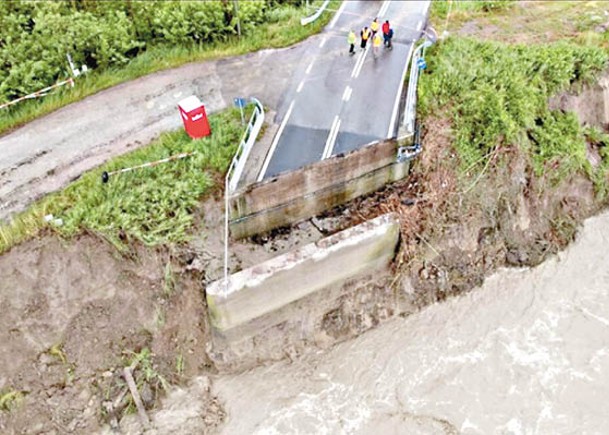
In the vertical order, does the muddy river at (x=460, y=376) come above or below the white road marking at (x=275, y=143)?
below

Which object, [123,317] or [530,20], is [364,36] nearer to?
[530,20]

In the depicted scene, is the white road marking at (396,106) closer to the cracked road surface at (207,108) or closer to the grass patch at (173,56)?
the cracked road surface at (207,108)

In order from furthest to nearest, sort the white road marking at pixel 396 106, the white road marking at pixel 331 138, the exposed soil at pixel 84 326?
the white road marking at pixel 396 106 < the white road marking at pixel 331 138 < the exposed soil at pixel 84 326

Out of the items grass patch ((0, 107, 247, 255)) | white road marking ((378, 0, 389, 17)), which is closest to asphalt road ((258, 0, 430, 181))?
white road marking ((378, 0, 389, 17))

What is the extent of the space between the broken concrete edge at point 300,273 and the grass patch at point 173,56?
29.9 ft

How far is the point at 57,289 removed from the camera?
45.1 ft

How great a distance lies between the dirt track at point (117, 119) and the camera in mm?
15297

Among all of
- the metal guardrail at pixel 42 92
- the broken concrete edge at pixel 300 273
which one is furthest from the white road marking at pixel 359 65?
the metal guardrail at pixel 42 92

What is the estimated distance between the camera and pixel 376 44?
66.3ft

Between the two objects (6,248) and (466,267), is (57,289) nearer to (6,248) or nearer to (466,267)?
(6,248)

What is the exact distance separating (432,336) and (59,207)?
36.6 feet

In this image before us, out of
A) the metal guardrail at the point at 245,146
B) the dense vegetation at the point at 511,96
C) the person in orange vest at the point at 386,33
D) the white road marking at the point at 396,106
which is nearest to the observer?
the metal guardrail at the point at 245,146

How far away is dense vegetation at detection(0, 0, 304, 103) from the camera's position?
1800 cm

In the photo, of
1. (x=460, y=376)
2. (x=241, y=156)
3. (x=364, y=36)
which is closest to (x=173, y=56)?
(x=241, y=156)
